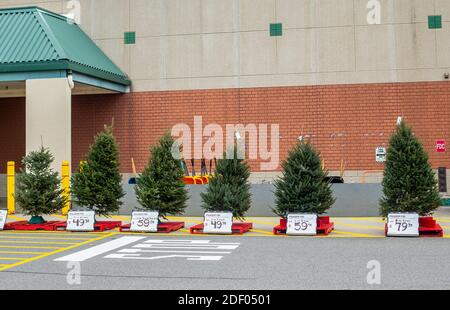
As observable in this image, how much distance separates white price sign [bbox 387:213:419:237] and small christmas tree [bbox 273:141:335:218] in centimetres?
174

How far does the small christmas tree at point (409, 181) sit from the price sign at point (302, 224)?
6.09 ft

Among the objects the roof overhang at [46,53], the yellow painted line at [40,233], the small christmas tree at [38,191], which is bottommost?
the yellow painted line at [40,233]

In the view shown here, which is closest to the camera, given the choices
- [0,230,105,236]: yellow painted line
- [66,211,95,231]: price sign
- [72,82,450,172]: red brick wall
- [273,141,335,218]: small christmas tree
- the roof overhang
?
[273,141,335,218]: small christmas tree

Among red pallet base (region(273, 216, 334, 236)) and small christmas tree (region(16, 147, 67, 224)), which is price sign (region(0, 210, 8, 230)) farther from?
red pallet base (region(273, 216, 334, 236))

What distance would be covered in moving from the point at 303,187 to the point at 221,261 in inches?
195

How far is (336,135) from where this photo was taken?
23219 mm

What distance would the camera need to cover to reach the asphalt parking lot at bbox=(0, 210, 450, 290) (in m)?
8.43

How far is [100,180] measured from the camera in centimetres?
1608

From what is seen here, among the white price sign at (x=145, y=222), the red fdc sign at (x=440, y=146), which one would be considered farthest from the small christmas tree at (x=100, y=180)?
the red fdc sign at (x=440, y=146)

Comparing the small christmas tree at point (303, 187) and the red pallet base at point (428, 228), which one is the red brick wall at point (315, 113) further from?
the red pallet base at point (428, 228)

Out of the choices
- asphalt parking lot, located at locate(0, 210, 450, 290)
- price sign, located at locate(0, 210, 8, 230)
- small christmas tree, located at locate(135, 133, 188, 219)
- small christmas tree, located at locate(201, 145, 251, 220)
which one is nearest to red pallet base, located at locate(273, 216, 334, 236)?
asphalt parking lot, located at locate(0, 210, 450, 290)

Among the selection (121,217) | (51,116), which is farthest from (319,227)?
(51,116)

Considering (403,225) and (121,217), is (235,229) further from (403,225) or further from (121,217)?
(121,217)

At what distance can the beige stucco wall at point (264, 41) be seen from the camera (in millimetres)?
22875
